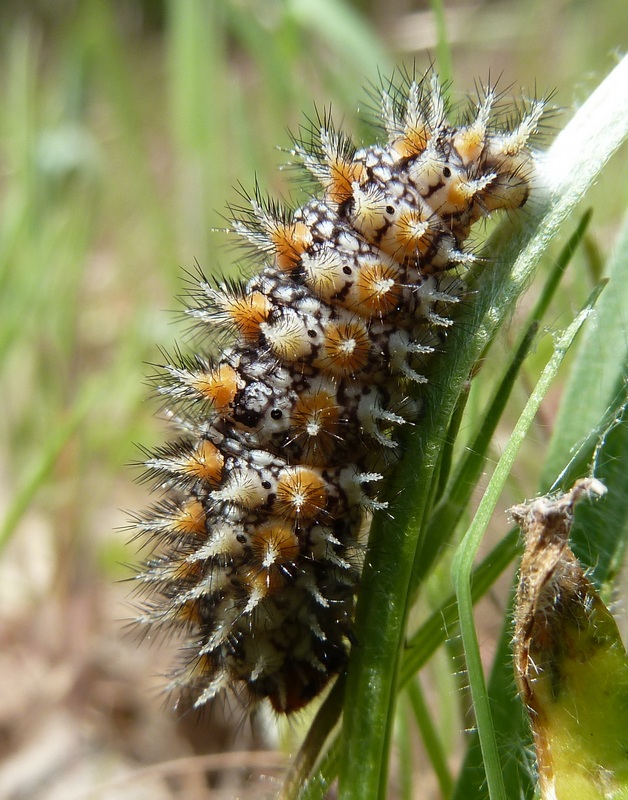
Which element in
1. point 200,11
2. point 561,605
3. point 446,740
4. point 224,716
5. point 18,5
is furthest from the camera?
point 18,5

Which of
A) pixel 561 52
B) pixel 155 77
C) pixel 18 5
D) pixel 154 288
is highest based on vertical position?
pixel 18 5

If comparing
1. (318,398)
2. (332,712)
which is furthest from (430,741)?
(318,398)

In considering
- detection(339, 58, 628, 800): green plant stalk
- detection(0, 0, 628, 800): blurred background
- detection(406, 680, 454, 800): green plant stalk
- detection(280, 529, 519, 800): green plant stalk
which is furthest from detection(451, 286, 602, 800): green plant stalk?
detection(0, 0, 628, 800): blurred background

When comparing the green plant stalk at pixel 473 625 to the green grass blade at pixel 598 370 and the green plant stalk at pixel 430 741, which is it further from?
the green plant stalk at pixel 430 741

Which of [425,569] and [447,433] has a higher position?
[447,433]

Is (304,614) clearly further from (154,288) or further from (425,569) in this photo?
(154,288)

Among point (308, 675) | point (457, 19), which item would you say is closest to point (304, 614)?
point (308, 675)

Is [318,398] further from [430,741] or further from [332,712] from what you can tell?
[430,741]

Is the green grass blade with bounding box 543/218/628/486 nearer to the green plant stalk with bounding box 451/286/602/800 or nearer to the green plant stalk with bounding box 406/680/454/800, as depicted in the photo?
the green plant stalk with bounding box 451/286/602/800
